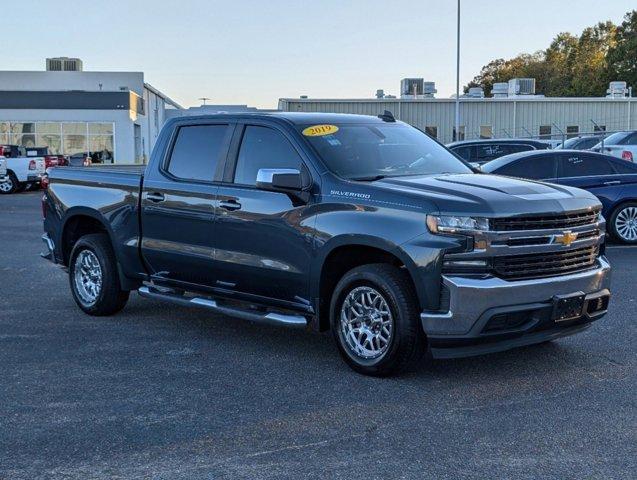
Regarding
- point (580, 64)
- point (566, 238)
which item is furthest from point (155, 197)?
point (580, 64)

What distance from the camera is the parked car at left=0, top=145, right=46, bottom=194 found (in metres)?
29.3

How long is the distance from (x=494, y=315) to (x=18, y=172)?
26923 mm

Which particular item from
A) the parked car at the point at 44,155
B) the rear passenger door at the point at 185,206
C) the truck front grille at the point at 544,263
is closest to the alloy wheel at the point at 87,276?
the rear passenger door at the point at 185,206

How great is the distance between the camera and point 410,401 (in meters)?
5.38

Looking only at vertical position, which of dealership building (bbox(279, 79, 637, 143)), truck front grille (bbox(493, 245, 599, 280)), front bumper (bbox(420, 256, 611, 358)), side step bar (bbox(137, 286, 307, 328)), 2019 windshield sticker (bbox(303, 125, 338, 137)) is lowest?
side step bar (bbox(137, 286, 307, 328))

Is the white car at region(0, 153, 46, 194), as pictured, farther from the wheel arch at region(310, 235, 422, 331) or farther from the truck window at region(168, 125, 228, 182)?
the wheel arch at region(310, 235, 422, 331)

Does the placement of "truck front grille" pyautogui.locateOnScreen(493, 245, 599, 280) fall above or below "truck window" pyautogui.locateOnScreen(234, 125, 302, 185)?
below

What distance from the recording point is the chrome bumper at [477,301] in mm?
5309

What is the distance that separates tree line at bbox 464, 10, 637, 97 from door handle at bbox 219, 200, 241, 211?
69825 millimetres

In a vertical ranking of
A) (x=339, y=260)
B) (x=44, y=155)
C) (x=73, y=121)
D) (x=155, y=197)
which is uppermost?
(x=73, y=121)

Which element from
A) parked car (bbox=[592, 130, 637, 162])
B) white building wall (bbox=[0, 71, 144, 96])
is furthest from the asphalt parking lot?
white building wall (bbox=[0, 71, 144, 96])

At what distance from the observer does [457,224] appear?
17.6 ft

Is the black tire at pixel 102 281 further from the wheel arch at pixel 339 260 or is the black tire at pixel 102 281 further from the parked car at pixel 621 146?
the parked car at pixel 621 146

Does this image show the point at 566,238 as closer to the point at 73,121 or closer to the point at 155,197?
the point at 155,197
